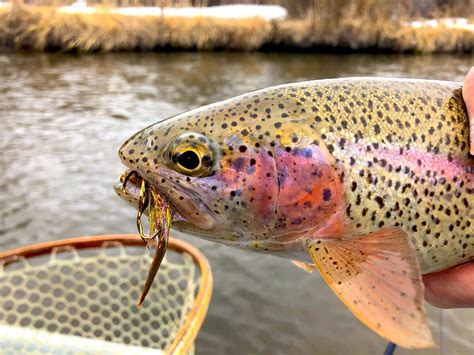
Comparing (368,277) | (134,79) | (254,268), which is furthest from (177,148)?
(134,79)

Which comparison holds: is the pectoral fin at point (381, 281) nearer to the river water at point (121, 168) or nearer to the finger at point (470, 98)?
the finger at point (470, 98)

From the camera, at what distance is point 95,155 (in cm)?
959

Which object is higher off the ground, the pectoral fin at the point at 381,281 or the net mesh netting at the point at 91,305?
the pectoral fin at the point at 381,281

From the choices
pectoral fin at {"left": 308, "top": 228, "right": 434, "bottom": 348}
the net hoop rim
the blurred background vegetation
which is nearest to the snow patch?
the blurred background vegetation

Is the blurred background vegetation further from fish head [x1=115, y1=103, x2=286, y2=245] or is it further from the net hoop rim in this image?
fish head [x1=115, y1=103, x2=286, y2=245]

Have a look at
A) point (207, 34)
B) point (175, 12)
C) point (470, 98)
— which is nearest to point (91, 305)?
point (470, 98)

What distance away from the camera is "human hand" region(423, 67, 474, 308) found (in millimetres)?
1793

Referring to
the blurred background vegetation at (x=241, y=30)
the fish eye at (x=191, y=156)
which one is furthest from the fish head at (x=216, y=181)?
the blurred background vegetation at (x=241, y=30)

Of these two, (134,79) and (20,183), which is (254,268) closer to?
(20,183)

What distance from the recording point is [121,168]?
9.09 m

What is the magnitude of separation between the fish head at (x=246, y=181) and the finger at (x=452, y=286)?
67 cm

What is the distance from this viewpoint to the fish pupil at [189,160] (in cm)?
166

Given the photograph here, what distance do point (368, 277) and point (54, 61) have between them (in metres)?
19.0

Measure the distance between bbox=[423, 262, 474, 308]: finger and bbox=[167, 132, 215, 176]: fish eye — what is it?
107 centimetres
